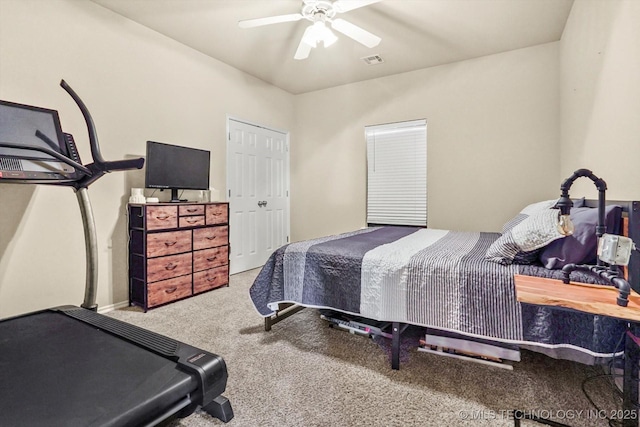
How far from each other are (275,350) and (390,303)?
850 mm

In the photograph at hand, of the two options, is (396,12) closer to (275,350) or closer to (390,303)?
(390,303)

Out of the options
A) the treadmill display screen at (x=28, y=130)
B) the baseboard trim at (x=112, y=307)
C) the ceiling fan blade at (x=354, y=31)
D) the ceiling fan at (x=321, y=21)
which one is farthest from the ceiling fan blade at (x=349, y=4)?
the baseboard trim at (x=112, y=307)

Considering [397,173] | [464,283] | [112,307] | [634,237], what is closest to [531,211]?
[634,237]

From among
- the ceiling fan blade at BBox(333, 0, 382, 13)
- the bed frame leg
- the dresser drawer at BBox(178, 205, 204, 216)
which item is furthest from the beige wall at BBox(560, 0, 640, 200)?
the dresser drawer at BBox(178, 205, 204, 216)

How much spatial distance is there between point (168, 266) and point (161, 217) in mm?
481

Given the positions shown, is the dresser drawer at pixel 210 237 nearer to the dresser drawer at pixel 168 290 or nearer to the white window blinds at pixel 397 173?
the dresser drawer at pixel 168 290

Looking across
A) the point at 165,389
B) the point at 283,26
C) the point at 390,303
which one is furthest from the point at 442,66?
the point at 165,389

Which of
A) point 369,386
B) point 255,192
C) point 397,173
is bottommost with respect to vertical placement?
point 369,386

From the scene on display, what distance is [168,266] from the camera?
Result: 3.05 m

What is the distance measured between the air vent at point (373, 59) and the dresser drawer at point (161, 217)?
112 inches

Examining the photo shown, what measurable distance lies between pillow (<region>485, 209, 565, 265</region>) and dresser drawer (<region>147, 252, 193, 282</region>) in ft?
8.96

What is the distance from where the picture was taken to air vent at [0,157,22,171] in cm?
170

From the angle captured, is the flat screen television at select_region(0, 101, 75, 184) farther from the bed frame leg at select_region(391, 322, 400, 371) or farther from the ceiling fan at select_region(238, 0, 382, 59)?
the bed frame leg at select_region(391, 322, 400, 371)

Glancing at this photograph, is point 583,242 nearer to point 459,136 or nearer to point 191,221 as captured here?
point 459,136
